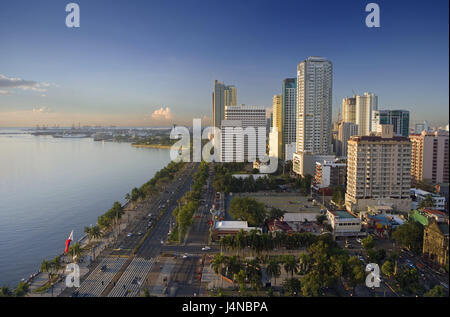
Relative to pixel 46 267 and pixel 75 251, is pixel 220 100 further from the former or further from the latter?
pixel 46 267

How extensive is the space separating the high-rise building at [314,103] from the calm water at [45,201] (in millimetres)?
6472

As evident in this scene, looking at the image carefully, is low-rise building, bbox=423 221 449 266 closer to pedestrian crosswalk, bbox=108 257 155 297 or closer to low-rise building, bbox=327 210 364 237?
low-rise building, bbox=327 210 364 237

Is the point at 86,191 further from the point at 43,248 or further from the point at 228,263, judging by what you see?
the point at 228,263

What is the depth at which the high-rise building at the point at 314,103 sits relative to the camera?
12.2 meters

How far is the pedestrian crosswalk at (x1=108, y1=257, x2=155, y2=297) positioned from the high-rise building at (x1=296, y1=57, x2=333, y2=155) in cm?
911

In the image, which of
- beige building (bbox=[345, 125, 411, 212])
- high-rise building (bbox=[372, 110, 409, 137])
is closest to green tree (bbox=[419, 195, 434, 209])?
beige building (bbox=[345, 125, 411, 212])

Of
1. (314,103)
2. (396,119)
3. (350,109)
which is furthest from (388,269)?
(350,109)

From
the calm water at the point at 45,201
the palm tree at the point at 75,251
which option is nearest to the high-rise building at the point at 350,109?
the calm water at the point at 45,201

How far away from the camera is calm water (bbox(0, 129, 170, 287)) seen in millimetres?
5016

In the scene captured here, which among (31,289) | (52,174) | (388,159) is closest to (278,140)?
(388,159)
